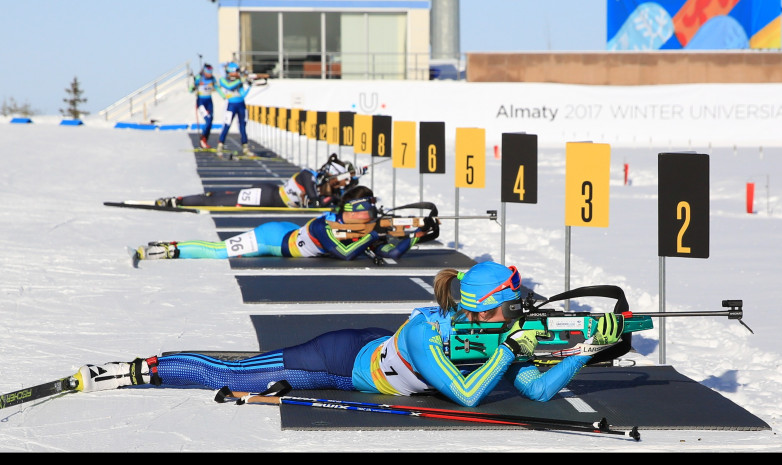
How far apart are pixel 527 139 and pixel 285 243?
297 cm

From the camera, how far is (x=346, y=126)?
22062mm

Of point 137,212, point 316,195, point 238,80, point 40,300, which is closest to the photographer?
point 40,300

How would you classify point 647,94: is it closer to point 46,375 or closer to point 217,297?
point 217,297

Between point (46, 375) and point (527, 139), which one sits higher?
point (527, 139)

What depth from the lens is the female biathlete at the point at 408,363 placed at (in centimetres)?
620

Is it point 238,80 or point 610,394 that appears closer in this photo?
point 610,394

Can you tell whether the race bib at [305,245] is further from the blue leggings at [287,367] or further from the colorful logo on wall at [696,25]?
the colorful logo on wall at [696,25]

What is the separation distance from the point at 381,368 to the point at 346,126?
1573cm

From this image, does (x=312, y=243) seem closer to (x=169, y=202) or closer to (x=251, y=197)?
(x=251, y=197)

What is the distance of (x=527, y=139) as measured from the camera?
427 inches

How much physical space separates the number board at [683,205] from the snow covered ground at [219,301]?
2.91 feet

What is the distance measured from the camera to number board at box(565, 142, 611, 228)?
9.12 meters

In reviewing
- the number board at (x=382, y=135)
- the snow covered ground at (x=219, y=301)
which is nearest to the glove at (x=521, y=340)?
the snow covered ground at (x=219, y=301)

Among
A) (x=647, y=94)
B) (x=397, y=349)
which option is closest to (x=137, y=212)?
(x=397, y=349)
